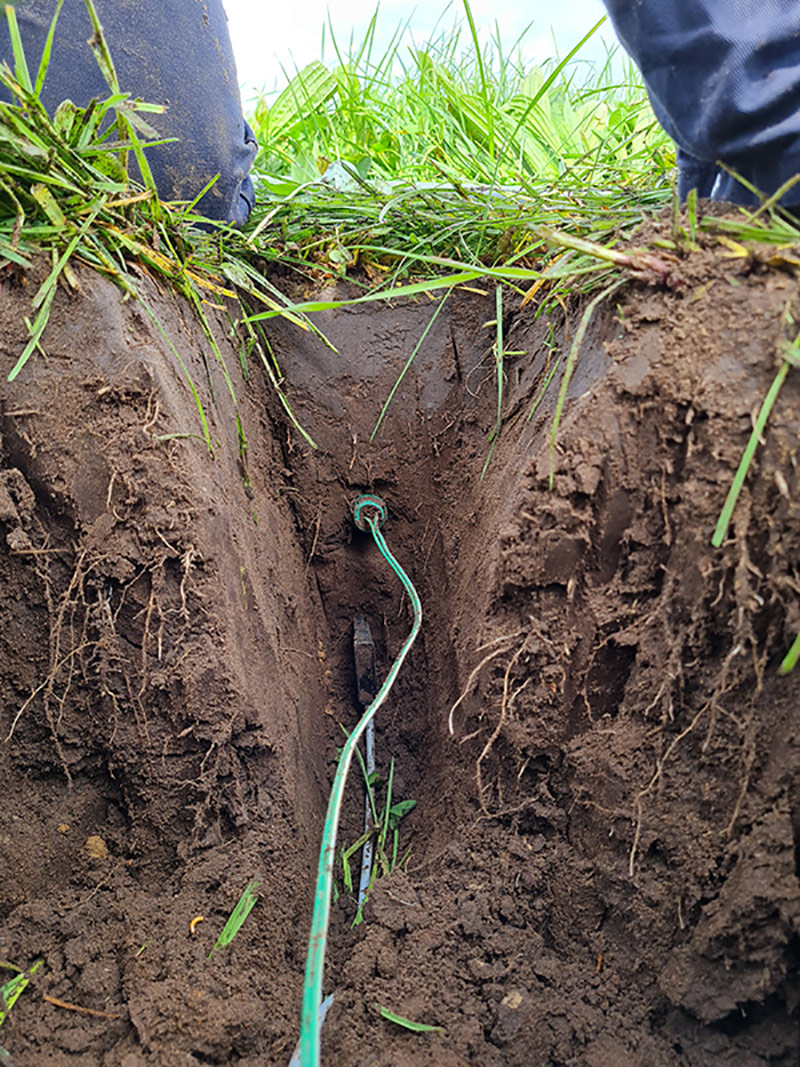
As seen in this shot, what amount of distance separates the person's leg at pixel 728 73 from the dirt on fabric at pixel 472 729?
6.2 inches

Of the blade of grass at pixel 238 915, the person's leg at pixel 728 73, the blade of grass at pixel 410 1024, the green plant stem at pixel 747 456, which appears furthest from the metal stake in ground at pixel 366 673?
the person's leg at pixel 728 73

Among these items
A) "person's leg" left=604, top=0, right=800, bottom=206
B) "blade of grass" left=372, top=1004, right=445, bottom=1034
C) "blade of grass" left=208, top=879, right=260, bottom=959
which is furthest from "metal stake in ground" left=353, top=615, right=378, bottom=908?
"person's leg" left=604, top=0, right=800, bottom=206

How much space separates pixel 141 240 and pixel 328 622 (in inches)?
42.0

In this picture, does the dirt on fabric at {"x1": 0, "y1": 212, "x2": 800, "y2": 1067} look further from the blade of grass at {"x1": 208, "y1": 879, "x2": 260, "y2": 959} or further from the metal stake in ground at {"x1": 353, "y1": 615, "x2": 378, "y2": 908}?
the metal stake in ground at {"x1": 353, "y1": 615, "x2": 378, "y2": 908}

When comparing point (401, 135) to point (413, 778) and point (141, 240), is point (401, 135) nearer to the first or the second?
point (141, 240)

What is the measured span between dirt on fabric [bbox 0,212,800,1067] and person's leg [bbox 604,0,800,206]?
0.52ft

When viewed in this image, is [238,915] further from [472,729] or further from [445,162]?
[445,162]

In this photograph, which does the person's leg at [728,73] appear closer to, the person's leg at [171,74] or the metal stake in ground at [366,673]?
the person's leg at [171,74]

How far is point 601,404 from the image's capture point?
1.13 metres

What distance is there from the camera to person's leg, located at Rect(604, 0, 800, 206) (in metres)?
1.02

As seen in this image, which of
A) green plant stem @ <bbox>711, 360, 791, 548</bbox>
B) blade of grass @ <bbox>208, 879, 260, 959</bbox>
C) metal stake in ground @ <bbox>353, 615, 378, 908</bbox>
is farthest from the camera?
metal stake in ground @ <bbox>353, 615, 378, 908</bbox>

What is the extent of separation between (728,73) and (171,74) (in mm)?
1086

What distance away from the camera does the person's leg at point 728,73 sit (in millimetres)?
1019

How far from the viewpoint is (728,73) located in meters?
1.04
